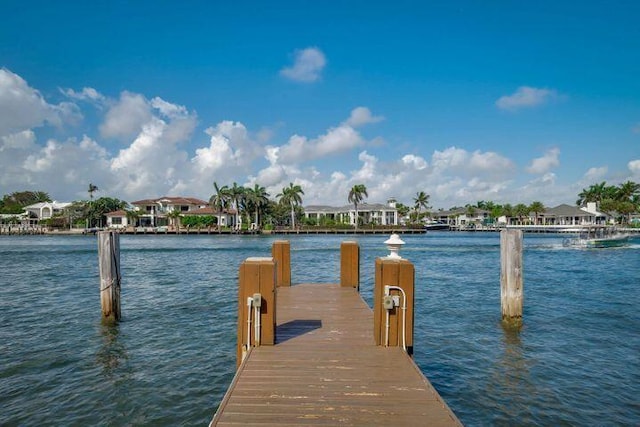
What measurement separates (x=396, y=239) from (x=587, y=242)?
55.8 metres

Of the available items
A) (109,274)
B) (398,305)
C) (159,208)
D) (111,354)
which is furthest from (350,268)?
(159,208)

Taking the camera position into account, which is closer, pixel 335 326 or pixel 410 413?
pixel 410 413

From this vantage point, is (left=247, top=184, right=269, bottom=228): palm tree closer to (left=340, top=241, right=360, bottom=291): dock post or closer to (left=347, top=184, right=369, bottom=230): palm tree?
(left=347, top=184, right=369, bottom=230): palm tree

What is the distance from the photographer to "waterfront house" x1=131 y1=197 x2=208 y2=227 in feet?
357

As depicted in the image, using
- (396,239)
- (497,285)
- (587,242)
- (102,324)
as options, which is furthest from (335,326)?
(587,242)

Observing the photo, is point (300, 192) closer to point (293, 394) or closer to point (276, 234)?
point (276, 234)

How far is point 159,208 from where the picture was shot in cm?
11119

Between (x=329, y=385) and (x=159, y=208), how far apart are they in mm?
114542

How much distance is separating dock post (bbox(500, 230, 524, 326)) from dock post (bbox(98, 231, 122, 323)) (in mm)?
12976

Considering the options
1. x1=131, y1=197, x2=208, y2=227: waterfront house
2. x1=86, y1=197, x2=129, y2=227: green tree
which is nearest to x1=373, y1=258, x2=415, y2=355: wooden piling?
x1=131, y1=197, x2=208, y2=227: waterfront house

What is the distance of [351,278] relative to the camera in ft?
44.5

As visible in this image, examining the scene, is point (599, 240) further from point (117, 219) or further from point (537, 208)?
point (117, 219)

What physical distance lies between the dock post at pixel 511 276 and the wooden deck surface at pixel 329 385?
A: 730 centimetres

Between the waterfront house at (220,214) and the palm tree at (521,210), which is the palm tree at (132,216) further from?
the palm tree at (521,210)
